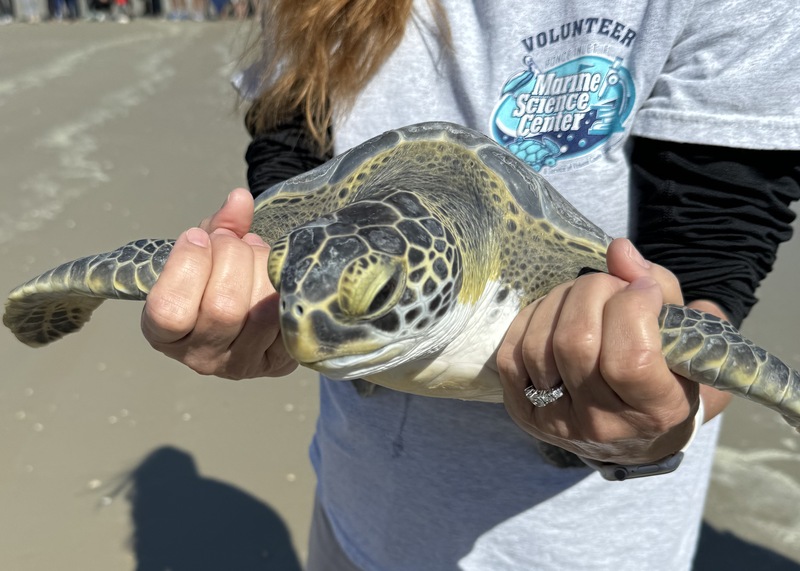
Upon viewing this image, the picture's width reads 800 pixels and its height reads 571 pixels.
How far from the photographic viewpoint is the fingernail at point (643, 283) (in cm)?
57

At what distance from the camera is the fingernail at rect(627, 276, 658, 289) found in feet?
1.86

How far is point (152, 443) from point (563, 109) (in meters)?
1.78

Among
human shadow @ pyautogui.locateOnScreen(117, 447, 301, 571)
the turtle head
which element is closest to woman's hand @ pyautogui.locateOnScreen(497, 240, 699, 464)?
the turtle head

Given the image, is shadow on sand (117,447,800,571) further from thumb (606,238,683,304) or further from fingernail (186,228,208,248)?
thumb (606,238,683,304)

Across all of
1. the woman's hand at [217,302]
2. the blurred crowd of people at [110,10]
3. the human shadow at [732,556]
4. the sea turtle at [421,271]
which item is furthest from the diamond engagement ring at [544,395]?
the blurred crowd of people at [110,10]

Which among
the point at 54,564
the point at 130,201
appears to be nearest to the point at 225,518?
the point at 54,564

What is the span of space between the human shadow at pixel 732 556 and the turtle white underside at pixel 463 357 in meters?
1.44

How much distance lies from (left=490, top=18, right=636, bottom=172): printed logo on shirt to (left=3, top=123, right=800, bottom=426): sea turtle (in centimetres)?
6

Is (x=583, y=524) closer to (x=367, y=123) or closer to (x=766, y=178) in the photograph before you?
(x=766, y=178)

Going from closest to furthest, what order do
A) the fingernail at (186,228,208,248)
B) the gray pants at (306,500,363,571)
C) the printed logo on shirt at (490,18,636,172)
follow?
the fingernail at (186,228,208,248) → the printed logo on shirt at (490,18,636,172) → the gray pants at (306,500,363,571)

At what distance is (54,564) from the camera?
5.59 ft

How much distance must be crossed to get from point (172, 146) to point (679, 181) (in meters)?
3.99

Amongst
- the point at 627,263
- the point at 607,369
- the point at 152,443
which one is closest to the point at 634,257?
the point at 627,263

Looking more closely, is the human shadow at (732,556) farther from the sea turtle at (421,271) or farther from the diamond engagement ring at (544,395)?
the diamond engagement ring at (544,395)
